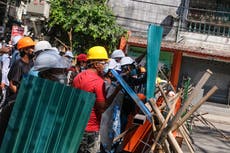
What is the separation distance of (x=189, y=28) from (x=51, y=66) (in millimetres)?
21306

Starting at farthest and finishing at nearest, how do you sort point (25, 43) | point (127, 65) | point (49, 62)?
point (127, 65), point (25, 43), point (49, 62)

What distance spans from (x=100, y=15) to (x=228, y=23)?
8165 mm

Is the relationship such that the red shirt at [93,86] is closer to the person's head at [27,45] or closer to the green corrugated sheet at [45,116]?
the green corrugated sheet at [45,116]

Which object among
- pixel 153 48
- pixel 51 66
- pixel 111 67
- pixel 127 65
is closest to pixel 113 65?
pixel 111 67

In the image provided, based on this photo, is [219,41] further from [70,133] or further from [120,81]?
[70,133]

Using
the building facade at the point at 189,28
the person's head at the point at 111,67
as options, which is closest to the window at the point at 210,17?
the building facade at the point at 189,28

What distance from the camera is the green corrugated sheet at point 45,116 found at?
118 inches

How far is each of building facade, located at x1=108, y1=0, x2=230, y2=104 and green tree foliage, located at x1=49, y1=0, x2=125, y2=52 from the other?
16.7ft

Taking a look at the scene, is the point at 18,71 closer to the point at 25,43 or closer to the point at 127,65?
the point at 25,43

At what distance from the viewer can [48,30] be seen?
63.4 feet

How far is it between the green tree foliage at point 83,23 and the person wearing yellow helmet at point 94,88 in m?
13.1

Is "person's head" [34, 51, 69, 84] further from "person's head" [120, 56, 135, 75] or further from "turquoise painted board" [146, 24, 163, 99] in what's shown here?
"person's head" [120, 56, 135, 75]

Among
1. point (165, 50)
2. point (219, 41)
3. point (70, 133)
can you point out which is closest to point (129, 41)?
point (165, 50)

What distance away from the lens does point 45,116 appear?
3.02m
